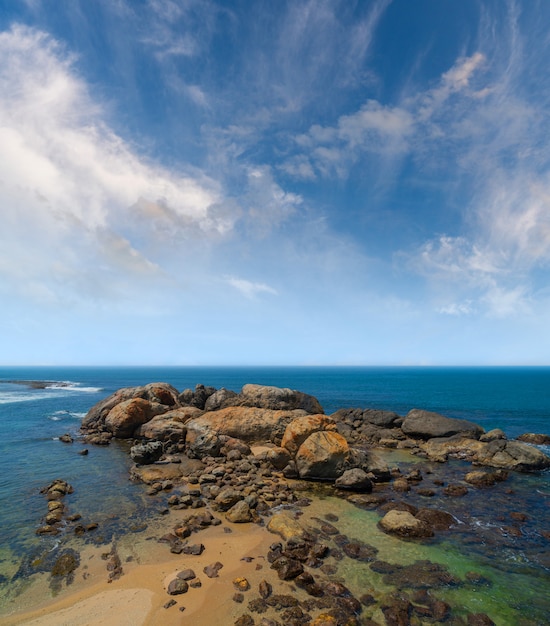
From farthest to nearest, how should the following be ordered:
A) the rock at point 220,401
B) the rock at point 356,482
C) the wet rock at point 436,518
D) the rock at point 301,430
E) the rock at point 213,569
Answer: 1. the rock at point 220,401
2. the rock at point 301,430
3. the rock at point 356,482
4. the wet rock at point 436,518
5. the rock at point 213,569

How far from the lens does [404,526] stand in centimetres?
1705

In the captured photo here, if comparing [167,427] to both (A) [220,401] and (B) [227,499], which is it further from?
(B) [227,499]

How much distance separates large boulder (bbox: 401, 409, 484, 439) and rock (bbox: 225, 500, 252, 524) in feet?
87.2

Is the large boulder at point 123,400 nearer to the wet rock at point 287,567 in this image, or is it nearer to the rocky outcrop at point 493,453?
the wet rock at point 287,567

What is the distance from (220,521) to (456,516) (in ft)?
43.8

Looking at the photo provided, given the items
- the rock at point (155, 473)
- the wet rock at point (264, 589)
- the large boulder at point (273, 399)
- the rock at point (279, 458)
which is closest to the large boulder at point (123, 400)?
the large boulder at point (273, 399)

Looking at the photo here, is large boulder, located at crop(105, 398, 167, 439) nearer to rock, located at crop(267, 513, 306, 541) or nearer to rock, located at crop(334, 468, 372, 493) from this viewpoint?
rock, located at crop(334, 468, 372, 493)

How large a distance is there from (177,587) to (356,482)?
1352 centimetres

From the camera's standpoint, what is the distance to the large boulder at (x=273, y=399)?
38.4 metres

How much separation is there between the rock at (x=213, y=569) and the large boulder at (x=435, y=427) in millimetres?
30512

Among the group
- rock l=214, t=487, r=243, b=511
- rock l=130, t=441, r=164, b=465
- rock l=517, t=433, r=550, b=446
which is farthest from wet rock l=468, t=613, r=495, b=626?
rock l=517, t=433, r=550, b=446

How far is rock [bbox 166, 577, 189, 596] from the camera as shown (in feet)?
41.0

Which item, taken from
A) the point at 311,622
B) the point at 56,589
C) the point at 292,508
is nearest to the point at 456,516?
the point at 292,508

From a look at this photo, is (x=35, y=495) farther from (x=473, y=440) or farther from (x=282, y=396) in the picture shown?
(x=473, y=440)
